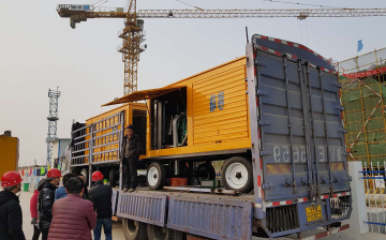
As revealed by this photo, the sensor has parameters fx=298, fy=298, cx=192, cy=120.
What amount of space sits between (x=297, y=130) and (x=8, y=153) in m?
5.00

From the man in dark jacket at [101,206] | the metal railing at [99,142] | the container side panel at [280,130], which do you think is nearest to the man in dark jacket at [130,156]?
the metal railing at [99,142]

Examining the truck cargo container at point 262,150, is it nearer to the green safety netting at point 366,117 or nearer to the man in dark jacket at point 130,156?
the man in dark jacket at point 130,156

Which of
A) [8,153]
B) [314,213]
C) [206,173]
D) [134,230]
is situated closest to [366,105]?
[206,173]

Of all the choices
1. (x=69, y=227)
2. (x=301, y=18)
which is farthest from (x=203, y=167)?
(x=301, y=18)

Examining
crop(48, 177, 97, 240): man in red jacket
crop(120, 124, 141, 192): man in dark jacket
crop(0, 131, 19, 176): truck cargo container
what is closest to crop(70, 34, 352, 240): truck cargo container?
crop(120, 124, 141, 192): man in dark jacket

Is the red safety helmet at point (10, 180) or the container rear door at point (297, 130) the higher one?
the container rear door at point (297, 130)

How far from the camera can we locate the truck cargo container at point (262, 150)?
15.0 feet

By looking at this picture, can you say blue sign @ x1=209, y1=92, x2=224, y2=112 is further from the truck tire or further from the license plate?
the truck tire

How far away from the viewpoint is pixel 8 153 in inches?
201

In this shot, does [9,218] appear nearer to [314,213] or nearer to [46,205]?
[46,205]

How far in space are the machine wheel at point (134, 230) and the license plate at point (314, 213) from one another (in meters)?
3.63

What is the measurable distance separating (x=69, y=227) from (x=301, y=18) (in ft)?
157

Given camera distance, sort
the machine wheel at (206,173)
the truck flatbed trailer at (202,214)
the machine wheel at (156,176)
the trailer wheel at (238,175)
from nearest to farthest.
A: the truck flatbed trailer at (202,214), the trailer wheel at (238,175), the machine wheel at (156,176), the machine wheel at (206,173)

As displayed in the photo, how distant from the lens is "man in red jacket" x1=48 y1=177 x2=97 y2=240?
3.23 m
